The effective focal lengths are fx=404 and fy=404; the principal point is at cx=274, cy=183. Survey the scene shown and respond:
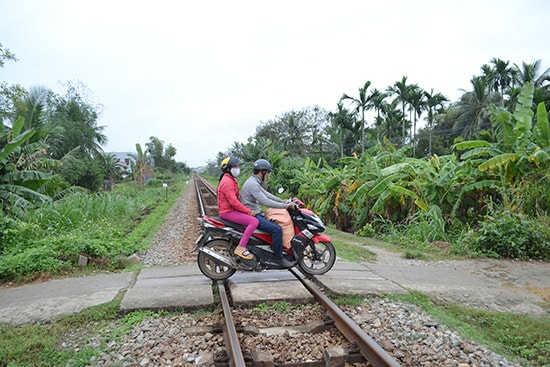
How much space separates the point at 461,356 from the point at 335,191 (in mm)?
11521

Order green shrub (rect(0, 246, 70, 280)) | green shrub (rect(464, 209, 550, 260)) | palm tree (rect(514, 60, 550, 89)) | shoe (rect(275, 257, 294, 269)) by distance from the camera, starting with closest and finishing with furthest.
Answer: shoe (rect(275, 257, 294, 269)) < green shrub (rect(0, 246, 70, 280)) < green shrub (rect(464, 209, 550, 260)) < palm tree (rect(514, 60, 550, 89))

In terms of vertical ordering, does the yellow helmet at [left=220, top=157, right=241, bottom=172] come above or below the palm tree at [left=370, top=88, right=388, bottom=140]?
below

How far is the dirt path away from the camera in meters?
5.27

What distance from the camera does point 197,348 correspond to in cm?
375

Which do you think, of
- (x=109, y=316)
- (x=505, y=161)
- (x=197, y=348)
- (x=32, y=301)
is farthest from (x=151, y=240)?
(x=505, y=161)

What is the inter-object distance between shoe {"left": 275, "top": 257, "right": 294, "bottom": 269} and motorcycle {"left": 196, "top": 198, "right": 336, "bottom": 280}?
4cm

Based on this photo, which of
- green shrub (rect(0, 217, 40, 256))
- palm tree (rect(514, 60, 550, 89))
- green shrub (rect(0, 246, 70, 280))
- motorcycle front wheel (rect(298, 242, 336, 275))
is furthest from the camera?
palm tree (rect(514, 60, 550, 89))

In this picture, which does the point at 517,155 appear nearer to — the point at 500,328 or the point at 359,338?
the point at 500,328

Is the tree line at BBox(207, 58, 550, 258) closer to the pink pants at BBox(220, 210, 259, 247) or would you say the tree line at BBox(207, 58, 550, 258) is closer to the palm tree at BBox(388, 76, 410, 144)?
the pink pants at BBox(220, 210, 259, 247)

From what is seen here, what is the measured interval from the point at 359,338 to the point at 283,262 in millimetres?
2049

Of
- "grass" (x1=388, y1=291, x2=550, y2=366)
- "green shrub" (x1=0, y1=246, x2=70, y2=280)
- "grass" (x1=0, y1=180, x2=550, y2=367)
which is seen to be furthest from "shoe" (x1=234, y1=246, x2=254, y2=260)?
"green shrub" (x1=0, y1=246, x2=70, y2=280)

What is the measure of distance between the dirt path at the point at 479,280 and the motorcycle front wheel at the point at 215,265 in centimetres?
253

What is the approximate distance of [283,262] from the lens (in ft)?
18.4

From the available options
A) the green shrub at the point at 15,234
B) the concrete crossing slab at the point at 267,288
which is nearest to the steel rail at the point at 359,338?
the concrete crossing slab at the point at 267,288
